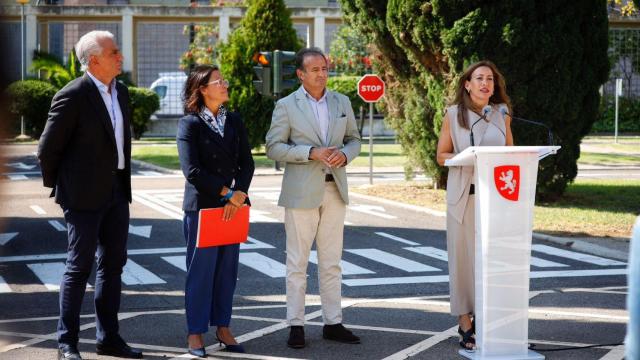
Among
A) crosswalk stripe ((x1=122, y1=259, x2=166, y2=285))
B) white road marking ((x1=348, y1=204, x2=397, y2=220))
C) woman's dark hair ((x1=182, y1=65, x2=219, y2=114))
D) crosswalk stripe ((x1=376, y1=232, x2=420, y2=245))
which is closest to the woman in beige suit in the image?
woman's dark hair ((x1=182, y1=65, x2=219, y2=114))

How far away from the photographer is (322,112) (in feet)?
22.1

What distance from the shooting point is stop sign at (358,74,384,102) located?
62.6 feet

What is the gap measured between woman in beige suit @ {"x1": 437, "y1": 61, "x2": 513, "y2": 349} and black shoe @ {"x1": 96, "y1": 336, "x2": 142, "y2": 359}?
2123 mm

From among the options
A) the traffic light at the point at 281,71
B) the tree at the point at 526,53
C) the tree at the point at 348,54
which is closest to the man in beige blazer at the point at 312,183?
the tree at the point at 526,53

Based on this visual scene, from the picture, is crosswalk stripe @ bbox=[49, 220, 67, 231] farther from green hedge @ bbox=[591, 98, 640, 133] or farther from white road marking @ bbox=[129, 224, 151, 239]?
green hedge @ bbox=[591, 98, 640, 133]

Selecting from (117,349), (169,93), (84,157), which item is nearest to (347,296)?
(117,349)

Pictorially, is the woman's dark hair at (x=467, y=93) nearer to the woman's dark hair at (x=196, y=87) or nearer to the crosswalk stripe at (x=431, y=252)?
the woman's dark hair at (x=196, y=87)

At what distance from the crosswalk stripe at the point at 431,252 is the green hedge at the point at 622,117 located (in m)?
35.3

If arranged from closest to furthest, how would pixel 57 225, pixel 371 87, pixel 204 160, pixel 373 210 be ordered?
pixel 204 160
pixel 57 225
pixel 373 210
pixel 371 87

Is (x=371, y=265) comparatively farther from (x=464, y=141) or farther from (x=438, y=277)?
(x=464, y=141)

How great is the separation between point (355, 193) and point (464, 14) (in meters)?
4.95

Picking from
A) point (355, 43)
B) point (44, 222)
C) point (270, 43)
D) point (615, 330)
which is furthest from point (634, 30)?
point (615, 330)

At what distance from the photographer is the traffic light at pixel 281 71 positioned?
22.4 meters

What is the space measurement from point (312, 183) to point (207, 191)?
766mm
